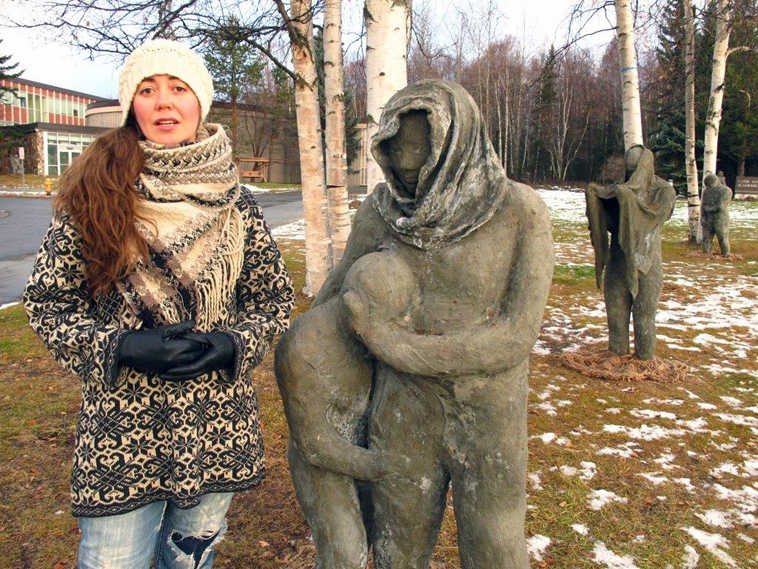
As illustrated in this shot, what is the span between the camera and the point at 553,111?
40.2 m

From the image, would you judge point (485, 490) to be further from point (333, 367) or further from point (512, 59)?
point (512, 59)

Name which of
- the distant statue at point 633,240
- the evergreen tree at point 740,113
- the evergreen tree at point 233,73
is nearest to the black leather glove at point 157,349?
the distant statue at point 633,240

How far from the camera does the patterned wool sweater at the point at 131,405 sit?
1815mm

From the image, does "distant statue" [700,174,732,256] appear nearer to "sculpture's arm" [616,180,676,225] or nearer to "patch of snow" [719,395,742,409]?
"sculpture's arm" [616,180,676,225]

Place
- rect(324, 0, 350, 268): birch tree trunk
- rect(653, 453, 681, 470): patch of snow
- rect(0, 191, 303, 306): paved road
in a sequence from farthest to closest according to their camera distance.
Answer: rect(0, 191, 303, 306): paved road, rect(324, 0, 350, 268): birch tree trunk, rect(653, 453, 681, 470): patch of snow

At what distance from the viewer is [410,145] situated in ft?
5.70

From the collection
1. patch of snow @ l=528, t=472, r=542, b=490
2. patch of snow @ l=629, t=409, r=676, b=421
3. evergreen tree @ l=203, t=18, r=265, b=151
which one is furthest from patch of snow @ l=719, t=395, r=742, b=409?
evergreen tree @ l=203, t=18, r=265, b=151

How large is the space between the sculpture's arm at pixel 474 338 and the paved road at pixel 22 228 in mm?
9132

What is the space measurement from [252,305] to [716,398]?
5185mm

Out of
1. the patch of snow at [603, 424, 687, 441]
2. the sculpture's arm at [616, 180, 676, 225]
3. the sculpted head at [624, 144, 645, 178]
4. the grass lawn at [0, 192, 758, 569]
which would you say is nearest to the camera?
the grass lawn at [0, 192, 758, 569]

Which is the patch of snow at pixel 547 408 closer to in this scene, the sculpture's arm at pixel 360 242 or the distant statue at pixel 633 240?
the distant statue at pixel 633 240

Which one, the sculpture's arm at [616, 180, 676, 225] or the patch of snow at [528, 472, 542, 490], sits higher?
the sculpture's arm at [616, 180, 676, 225]

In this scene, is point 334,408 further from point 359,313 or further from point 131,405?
point 131,405

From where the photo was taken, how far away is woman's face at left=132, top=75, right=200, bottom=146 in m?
1.93
